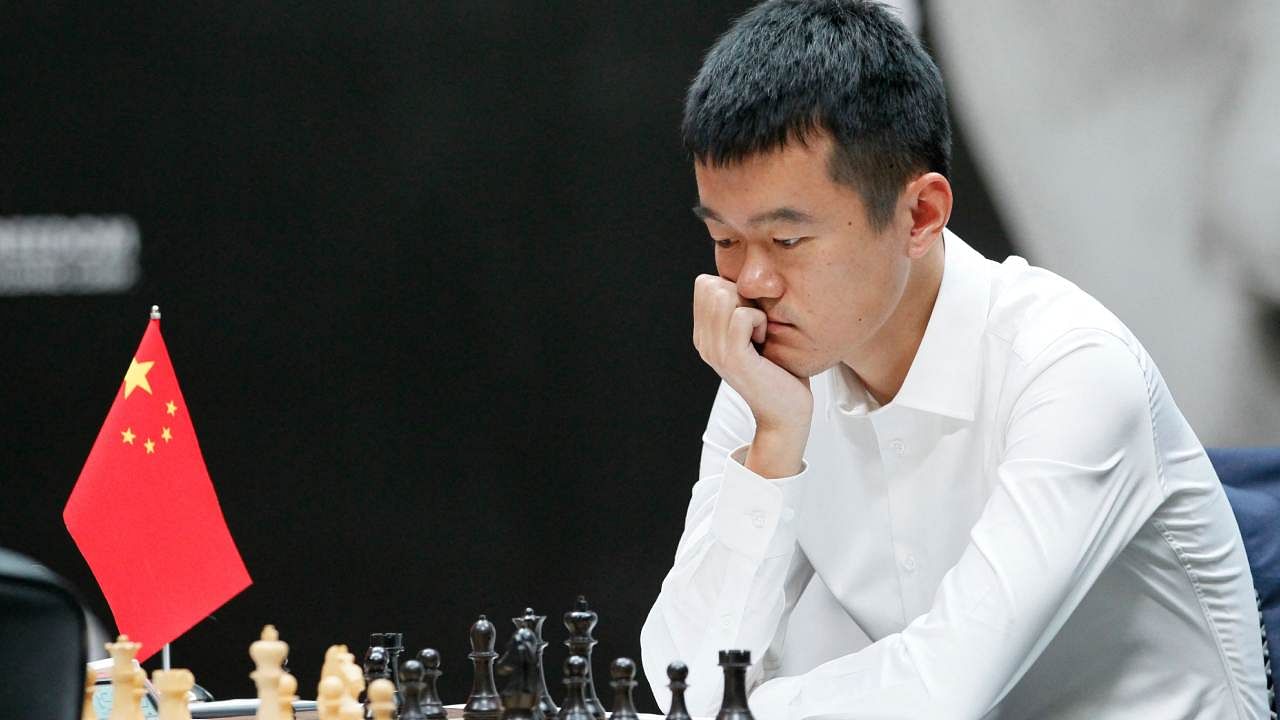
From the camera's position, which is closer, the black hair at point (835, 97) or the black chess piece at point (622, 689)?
the black chess piece at point (622, 689)

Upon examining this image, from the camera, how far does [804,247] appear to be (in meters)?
1.51

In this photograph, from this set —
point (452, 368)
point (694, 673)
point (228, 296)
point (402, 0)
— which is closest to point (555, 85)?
point (402, 0)

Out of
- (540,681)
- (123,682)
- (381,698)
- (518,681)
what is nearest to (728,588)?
(540,681)

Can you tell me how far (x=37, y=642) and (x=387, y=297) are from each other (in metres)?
1.95

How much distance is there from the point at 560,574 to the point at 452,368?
0.46m

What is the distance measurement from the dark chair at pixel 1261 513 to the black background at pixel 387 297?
983 mm

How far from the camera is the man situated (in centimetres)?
145

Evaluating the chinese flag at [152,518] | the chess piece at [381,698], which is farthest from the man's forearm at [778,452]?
the chinese flag at [152,518]

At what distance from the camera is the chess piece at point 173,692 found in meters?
1.16

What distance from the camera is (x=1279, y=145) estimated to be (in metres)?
2.58

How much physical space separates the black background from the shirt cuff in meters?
1.10

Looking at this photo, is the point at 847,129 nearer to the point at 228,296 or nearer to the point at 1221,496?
the point at 1221,496

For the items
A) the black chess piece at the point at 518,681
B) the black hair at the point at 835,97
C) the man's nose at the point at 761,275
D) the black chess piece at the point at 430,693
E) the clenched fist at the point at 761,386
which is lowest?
the black chess piece at the point at 430,693

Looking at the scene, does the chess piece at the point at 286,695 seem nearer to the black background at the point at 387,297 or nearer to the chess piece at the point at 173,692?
the chess piece at the point at 173,692
